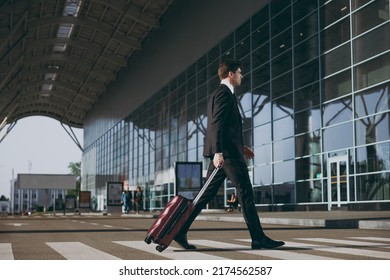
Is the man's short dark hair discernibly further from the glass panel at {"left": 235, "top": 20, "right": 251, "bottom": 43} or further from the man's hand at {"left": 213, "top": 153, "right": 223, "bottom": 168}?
the glass panel at {"left": 235, "top": 20, "right": 251, "bottom": 43}

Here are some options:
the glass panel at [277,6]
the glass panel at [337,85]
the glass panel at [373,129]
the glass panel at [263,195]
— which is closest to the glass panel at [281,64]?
the glass panel at [277,6]

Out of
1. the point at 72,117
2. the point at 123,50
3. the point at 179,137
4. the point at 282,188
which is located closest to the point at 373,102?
the point at 282,188

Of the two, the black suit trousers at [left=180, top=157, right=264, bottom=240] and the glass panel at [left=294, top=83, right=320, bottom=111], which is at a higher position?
the glass panel at [left=294, top=83, right=320, bottom=111]

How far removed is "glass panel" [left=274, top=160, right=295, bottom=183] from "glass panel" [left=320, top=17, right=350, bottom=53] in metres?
4.51

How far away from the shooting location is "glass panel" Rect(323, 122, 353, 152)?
786 inches

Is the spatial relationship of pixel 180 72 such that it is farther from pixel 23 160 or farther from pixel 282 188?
pixel 23 160

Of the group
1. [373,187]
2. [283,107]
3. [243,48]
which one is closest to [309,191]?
Result: [283,107]

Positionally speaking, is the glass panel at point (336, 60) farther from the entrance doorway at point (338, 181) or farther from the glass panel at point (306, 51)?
the entrance doorway at point (338, 181)

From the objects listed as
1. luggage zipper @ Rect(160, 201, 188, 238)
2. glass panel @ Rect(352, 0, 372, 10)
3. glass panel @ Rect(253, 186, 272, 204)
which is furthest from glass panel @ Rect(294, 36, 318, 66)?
luggage zipper @ Rect(160, 201, 188, 238)

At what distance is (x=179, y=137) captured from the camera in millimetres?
37000

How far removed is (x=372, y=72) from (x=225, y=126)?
14.7 metres

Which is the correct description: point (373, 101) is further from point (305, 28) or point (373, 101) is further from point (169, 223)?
point (169, 223)
